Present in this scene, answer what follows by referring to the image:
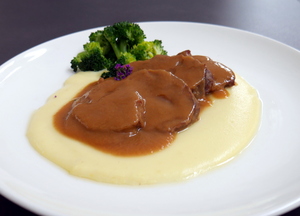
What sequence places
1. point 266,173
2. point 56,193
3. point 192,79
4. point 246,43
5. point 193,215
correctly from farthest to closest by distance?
point 246,43 < point 192,79 < point 266,173 < point 56,193 < point 193,215

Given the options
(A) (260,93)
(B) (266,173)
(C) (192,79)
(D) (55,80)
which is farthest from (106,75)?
(B) (266,173)

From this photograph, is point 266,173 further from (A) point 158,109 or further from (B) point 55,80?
(B) point 55,80

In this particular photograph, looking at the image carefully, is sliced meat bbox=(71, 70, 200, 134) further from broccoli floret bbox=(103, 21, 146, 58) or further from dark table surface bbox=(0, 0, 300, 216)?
dark table surface bbox=(0, 0, 300, 216)

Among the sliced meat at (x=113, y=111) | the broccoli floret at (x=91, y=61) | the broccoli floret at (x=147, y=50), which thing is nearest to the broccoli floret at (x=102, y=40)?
the broccoli floret at (x=91, y=61)

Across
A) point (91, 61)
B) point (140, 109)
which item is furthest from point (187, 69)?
point (91, 61)

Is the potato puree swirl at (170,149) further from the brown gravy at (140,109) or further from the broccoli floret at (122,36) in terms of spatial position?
the broccoli floret at (122,36)
